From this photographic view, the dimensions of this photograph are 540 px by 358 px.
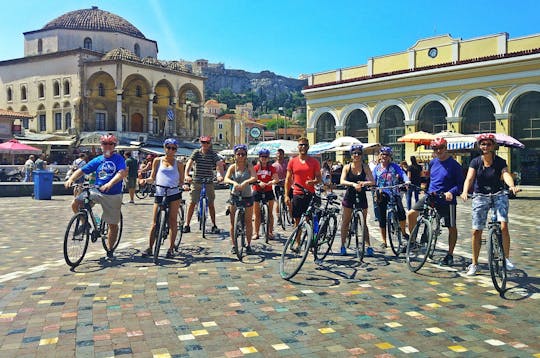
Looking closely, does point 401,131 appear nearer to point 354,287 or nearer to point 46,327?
point 354,287

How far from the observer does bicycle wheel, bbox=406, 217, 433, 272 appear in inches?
276

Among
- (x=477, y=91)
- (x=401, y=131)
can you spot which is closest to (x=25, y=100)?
(x=401, y=131)

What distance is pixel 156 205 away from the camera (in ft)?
24.5

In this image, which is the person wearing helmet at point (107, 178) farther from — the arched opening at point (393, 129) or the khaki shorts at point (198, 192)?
the arched opening at point (393, 129)

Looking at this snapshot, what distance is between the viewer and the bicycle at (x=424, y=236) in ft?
23.0

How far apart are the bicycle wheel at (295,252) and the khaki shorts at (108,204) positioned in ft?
8.49

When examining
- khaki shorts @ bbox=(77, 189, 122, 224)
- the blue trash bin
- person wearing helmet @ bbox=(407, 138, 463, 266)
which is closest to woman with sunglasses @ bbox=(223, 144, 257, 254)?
khaki shorts @ bbox=(77, 189, 122, 224)

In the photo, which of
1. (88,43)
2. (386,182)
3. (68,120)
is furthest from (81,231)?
→ (88,43)

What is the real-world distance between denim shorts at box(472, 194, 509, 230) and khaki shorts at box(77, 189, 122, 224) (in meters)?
4.95

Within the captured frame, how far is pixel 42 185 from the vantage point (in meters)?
18.5

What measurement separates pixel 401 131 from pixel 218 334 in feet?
105

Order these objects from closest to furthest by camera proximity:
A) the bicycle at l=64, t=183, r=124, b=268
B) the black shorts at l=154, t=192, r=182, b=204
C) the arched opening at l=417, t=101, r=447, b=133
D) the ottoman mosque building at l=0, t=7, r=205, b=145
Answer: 1. the bicycle at l=64, t=183, r=124, b=268
2. the black shorts at l=154, t=192, r=182, b=204
3. the arched opening at l=417, t=101, r=447, b=133
4. the ottoman mosque building at l=0, t=7, r=205, b=145

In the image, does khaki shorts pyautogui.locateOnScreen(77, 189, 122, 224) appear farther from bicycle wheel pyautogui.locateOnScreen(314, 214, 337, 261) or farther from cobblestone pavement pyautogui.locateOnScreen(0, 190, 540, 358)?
bicycle wheel pyautogui.locateOnScreen(314, 214, 337, 261)

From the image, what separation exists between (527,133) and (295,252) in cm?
2677
